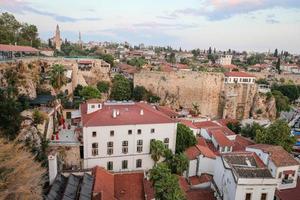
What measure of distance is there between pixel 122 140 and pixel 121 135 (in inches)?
20.9

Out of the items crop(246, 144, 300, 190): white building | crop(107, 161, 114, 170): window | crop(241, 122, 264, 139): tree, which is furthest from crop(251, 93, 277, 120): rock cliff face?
crop(107, 161, 114, 170): window

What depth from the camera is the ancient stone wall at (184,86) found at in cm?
5491

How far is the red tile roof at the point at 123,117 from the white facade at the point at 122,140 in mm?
420

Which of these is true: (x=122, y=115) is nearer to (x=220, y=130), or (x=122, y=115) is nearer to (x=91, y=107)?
(x=91, y=107)

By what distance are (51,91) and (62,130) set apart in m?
9.07

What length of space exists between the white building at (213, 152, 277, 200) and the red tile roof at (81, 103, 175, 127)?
28.2ft

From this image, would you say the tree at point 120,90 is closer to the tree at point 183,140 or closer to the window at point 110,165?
the tree at point 183,140

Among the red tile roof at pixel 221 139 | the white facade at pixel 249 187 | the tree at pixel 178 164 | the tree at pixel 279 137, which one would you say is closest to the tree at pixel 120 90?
the red tile roof at pixel 221 139

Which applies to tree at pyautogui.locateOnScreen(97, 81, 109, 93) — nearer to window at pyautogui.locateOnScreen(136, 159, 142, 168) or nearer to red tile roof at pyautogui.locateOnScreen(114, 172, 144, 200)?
window at pyautogui.locateOnScreen(136, 159, 142, 168)

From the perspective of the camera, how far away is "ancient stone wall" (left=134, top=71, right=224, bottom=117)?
54.9 m

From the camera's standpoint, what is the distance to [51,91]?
117 ft

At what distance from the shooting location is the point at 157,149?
25375 mm

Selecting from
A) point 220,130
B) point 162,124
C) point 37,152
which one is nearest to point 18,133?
point 37,152

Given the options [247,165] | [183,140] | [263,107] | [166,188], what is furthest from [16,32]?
[263,107]
